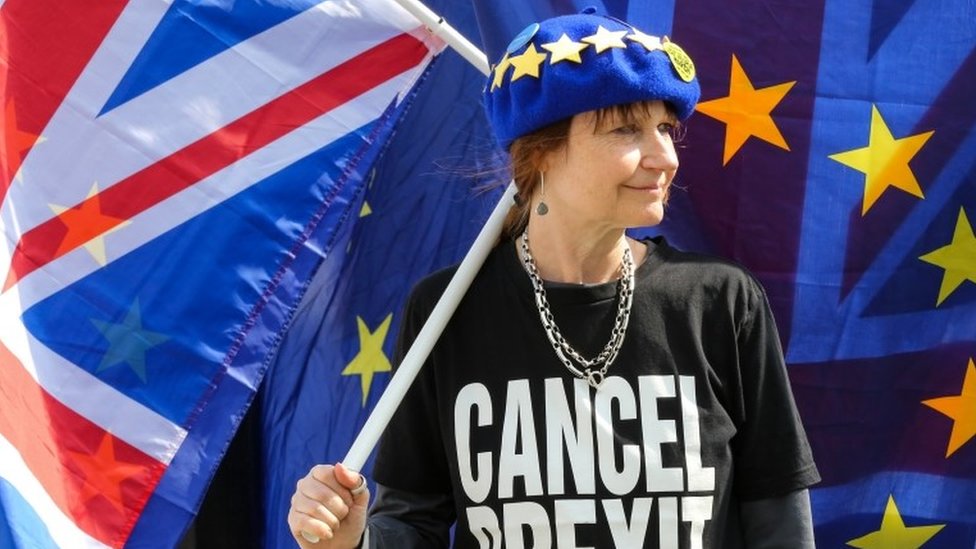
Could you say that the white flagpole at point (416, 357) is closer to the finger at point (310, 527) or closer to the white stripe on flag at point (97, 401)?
the finger at point (310, 527)

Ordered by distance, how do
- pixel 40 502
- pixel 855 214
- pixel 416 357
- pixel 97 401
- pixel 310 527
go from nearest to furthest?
pixel 310 527
pixel 416 357
pixel 855 214
pixel 40 502
pixel 97 401

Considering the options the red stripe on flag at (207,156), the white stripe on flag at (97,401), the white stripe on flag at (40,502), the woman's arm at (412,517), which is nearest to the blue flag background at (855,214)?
the red stripe on flag at (207,156)

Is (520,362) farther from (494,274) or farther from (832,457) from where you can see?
(832,457)

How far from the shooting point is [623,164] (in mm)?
2260

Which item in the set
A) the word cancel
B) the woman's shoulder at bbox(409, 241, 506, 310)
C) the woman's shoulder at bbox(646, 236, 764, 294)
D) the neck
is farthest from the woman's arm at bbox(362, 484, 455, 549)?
the woman's shoulder at bbox(646, 236, 764, 294)

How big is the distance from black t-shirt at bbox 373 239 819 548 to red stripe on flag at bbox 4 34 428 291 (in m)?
0.78

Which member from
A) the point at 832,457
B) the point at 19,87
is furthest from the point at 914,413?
the point at 19,87

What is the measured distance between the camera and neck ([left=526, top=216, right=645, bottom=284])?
7.78 ft

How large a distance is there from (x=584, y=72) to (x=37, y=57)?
50.2 inches

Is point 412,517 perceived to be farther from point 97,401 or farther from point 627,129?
point 97,401

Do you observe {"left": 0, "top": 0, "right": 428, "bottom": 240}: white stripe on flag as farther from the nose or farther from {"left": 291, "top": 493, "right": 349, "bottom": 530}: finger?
{"left": 291, "top": 493, "right": 349, "bottom": 530}: finger

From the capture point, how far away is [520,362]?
7.74 feet

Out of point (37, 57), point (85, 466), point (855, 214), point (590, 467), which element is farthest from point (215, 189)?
point (855, 214)

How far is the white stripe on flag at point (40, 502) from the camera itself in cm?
282
